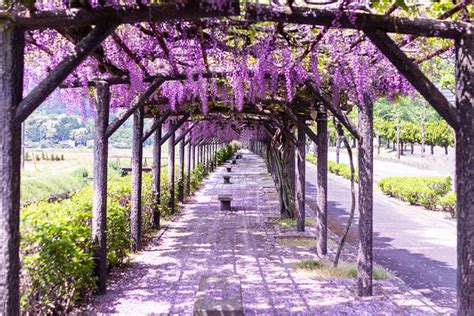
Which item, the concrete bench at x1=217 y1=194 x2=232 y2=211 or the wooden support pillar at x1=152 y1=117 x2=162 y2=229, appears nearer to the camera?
the wooden support pillar at x1=152 y1=117 x2=162 y2=229

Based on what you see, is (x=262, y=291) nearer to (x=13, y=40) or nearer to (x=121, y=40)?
(x=121, y=40)

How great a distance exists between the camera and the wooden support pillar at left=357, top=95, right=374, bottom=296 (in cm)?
561

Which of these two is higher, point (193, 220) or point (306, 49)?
point (306, 49)

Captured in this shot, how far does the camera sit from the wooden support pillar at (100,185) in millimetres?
5691

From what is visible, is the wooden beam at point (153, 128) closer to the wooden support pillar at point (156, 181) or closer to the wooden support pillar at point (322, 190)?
the wooden support pillar at point (156, 181)

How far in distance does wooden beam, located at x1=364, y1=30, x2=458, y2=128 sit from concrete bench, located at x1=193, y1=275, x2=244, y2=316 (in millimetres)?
2360

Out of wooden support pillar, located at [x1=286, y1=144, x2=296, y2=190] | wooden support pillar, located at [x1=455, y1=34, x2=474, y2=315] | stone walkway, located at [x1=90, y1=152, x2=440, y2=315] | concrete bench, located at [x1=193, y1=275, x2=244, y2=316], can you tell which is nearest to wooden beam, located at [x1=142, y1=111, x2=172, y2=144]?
stone walkway, located at [x1=90, y1=152, x2=440, y2=315]

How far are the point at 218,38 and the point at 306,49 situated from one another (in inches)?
39.2

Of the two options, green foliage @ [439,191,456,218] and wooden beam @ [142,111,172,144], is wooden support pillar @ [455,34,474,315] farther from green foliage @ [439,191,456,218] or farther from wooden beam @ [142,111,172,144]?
green foliage @ [439,191,456,218]

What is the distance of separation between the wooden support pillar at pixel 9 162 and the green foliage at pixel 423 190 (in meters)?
13.7

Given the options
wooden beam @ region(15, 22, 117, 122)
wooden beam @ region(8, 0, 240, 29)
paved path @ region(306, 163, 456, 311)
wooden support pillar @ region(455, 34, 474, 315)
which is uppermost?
wooden beam @ region(8, 0, 240, 29)

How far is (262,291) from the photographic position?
19.5 feet

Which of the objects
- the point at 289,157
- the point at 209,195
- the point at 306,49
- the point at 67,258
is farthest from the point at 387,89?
the point at 209,195

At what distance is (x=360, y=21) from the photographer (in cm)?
339
